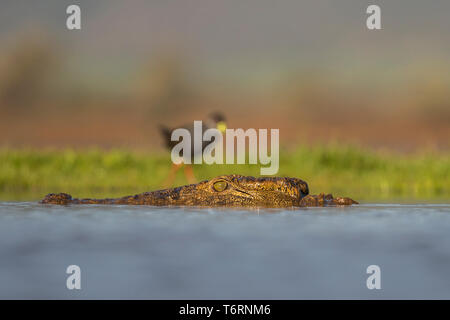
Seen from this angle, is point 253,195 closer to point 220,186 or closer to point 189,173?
point 220,186

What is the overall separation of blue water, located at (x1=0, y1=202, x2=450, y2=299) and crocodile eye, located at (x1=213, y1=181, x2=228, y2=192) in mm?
1836

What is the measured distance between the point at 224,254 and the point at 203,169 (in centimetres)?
1777

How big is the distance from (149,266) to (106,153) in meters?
19.7

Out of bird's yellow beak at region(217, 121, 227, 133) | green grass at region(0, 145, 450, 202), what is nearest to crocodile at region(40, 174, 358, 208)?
green grass at region(0, 145, 450, 202)

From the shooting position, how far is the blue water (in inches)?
206

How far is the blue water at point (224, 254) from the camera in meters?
5.24

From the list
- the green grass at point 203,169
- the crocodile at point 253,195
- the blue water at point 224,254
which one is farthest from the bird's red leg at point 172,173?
→ the blue water at point 224,254

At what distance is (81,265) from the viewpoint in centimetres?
614

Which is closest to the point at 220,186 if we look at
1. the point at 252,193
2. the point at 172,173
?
the point at 252,193

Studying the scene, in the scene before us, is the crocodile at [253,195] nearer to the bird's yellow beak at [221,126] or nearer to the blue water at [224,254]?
the blue water at [224,254]

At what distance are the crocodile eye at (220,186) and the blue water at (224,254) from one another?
1836 millimetres

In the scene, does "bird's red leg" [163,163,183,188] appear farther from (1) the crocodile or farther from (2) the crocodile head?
(2) the crocodile head
